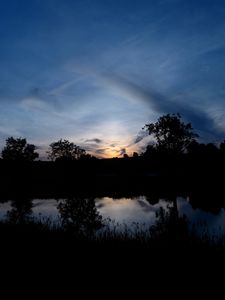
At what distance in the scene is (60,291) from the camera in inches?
436

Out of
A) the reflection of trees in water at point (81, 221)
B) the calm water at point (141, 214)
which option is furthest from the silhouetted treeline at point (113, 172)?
the reflection of trees in water at point (81, 221)

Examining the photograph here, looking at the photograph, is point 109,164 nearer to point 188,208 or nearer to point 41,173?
point 41,173

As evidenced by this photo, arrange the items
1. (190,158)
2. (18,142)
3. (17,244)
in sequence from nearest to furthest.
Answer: (17,244)
(190,158)
(18,142)

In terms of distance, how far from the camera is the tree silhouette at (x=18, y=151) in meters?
143

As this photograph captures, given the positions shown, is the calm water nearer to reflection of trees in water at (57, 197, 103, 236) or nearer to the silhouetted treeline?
reflection of trees in water at (57, 197, 103, 236)

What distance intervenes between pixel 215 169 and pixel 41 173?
2702 inches

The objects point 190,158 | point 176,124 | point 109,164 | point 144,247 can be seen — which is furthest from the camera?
point 109,164

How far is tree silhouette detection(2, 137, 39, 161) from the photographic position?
142750mm

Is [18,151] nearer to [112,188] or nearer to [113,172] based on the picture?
[113,172]

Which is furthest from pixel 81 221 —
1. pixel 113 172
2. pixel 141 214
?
pixel 113 172

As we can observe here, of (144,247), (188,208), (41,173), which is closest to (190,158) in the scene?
(41,173)

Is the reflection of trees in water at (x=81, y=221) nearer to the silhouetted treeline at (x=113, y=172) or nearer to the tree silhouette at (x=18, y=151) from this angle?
the silhouetted treeline at (x=113, y=172)

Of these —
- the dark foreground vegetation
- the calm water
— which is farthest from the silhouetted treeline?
the calm water

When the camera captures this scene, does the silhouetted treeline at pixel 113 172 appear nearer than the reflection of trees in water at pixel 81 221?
No
